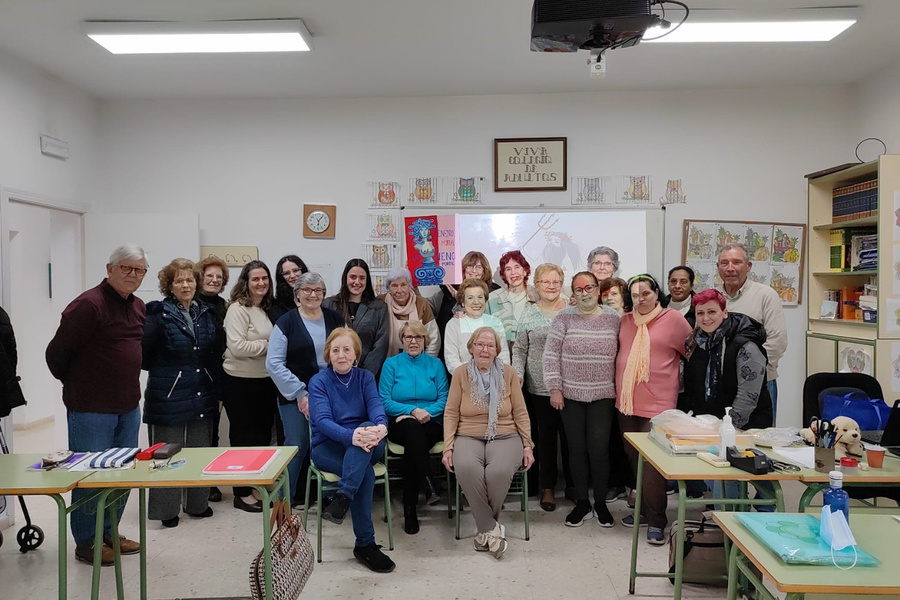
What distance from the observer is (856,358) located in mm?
3900

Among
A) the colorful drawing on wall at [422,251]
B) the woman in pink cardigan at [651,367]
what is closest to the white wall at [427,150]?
the colorful drawing on wall at [422,251]

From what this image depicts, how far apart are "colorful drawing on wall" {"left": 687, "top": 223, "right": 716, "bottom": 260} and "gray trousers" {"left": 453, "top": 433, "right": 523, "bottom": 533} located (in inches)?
90.9

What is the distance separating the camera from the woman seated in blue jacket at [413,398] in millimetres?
3301

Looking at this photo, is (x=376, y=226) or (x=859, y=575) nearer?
(x=859, y=575)

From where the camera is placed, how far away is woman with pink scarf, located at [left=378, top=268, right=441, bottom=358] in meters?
3.73

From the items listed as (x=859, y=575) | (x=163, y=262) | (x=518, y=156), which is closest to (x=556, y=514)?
(x=859, y=575)

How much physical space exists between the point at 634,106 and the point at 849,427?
2912 millimetres

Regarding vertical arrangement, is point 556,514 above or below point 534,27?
below

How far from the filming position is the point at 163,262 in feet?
14.6

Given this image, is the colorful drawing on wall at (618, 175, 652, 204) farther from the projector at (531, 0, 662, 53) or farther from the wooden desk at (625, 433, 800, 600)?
the wooden desk at (625, 433, 800, 600)

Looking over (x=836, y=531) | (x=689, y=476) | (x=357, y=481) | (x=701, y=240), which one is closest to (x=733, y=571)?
(x=836, y=531)

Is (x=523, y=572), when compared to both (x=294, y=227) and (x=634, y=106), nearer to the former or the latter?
(x=294, y=227)

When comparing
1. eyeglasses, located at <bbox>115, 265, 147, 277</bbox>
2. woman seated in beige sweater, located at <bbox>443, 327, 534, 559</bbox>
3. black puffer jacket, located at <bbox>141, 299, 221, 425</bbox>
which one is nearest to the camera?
eyeglasses, located at <bbox>115, 265, 147, 277</bbox>

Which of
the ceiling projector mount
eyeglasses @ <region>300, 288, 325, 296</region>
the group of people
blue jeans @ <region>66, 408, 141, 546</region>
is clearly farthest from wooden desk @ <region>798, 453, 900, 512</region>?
blue jeans @ <region>66, 408, 141, 546</region>
